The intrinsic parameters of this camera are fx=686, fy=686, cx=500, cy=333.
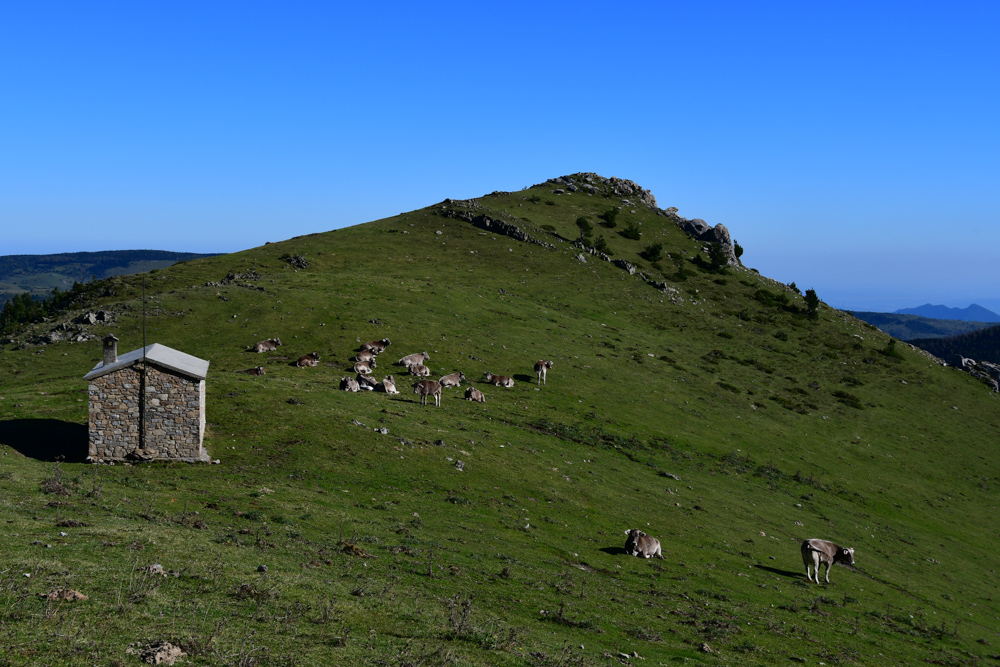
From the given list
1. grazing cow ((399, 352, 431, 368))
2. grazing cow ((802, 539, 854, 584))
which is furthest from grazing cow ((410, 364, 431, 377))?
grazing cow ((802, 539, 854, 584))

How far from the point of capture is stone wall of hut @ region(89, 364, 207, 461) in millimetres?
30422

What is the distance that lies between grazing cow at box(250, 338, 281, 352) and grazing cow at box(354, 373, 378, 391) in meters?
9.32

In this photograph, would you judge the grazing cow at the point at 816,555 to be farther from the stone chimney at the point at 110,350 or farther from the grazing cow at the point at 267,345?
the grazing cow at the point at 267,345

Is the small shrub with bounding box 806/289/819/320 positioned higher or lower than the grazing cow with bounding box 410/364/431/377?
higher

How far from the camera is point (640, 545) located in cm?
3052

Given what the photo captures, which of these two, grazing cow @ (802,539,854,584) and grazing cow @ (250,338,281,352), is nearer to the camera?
grazing cow @ (802,539,854,584)

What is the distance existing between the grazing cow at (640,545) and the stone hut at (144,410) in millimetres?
19804

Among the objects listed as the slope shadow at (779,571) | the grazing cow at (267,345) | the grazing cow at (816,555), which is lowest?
the slope shadow at (779,571)

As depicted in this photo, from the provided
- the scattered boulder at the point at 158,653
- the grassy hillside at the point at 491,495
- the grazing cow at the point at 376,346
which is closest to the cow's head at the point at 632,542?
the grassy hillside at the point at 491,495

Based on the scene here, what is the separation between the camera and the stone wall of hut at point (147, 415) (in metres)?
30.4

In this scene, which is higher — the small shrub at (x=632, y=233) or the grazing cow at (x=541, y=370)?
the small shrub at (x=632, y=233)

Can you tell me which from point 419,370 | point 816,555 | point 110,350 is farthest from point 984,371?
point 110,350

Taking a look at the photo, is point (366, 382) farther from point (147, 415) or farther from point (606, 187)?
point (606, 187)

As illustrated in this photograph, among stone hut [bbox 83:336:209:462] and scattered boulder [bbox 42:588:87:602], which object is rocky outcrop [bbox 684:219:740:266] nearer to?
stone hut [bbox 83:336:209:462]
